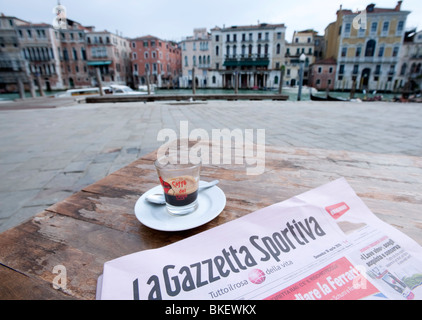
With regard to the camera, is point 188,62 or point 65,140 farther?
point 188,62

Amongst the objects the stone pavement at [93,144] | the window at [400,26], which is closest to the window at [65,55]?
the stone pavement at [93,144]

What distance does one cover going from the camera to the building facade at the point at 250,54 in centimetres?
2480

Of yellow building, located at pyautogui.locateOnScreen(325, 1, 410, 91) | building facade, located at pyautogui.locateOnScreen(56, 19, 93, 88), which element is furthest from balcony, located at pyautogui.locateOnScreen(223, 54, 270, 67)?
building facade, located at pyautogui.locateOnScreen(56, 19, 93, 88)

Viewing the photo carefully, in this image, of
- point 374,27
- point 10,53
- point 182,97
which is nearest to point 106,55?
point 10,53

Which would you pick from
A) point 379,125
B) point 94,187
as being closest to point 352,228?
point 94,187

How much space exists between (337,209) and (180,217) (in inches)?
12.7

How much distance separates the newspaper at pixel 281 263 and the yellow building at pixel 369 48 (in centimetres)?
2287

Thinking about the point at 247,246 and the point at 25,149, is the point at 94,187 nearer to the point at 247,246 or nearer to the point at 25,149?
the point at 247,246

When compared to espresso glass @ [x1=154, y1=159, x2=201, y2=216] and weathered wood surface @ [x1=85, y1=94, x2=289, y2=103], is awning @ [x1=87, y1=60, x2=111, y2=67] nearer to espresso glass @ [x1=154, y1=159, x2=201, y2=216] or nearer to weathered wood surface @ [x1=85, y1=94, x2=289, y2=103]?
weathered wood surface @ [x1=85, y1=94, x2=289, y2=103]

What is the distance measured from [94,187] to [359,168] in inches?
32.7

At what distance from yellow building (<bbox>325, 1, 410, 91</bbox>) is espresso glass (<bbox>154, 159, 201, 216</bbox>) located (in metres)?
22.9

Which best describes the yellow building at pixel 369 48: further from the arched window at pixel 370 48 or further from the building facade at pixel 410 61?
the building facade at pixel 410 61

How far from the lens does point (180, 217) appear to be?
1.44 feet
